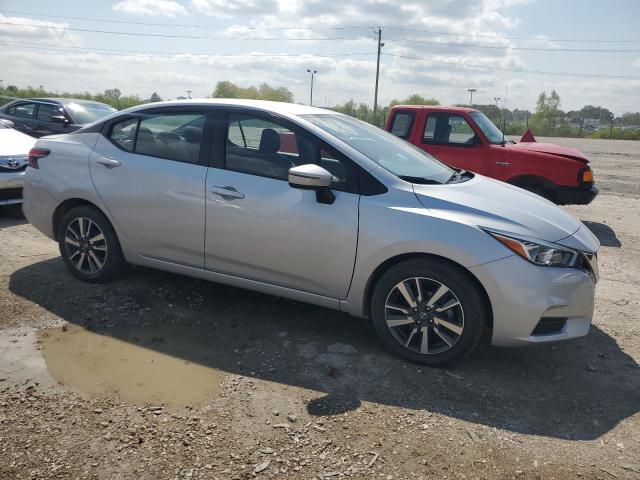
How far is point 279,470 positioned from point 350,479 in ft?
1.14

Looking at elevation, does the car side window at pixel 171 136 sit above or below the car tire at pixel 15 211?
above

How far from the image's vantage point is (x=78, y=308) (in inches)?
175

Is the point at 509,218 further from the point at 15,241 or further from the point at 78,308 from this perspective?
the point at 15,241

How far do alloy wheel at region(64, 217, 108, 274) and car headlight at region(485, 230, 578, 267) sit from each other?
3.32 meters

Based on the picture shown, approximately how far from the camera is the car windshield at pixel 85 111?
12.0 metres

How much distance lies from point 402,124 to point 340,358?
19.7ft

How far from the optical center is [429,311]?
143 inches

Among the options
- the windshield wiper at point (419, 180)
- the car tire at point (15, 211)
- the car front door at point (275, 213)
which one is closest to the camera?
the car front door at point (275, 213)

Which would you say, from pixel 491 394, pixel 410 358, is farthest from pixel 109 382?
pixel 491 394

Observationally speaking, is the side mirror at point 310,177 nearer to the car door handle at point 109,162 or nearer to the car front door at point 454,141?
the car door handle at point 109,162

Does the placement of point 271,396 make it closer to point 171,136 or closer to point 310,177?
point 310,177

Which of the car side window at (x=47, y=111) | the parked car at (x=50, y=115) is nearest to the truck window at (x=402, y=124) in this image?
the parked car at (x=50, y=115)

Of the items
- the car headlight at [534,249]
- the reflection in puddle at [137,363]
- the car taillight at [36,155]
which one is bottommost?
the reflection in puddle at [137,363]

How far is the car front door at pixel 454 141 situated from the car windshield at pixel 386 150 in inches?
163
